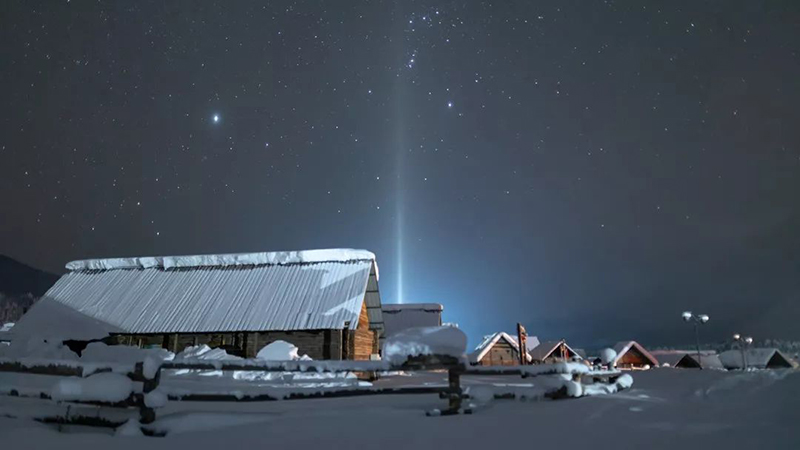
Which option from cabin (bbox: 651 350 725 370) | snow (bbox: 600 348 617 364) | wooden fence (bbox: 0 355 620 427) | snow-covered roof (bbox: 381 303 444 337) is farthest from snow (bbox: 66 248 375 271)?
cabin (bbox: 651 350 725 370)

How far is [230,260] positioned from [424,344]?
21.8 metres

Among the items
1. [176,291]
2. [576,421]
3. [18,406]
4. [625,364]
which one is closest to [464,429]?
[576,421]

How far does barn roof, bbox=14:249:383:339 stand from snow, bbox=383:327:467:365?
42.7ft

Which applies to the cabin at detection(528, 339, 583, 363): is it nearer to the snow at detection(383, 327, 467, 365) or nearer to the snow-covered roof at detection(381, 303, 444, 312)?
the snow-covered roof at detection(381, 303, 444, 312)

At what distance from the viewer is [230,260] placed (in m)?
26.1

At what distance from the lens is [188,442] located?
17.9 ft

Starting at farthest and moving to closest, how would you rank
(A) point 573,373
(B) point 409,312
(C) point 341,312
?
1. (B) point 409,312
2. (C) point 341,312
3. (A) point 573,373

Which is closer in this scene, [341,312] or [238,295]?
[341,312]

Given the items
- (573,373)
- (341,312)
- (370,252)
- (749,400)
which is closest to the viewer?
(749,400)

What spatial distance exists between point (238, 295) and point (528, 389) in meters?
17.8

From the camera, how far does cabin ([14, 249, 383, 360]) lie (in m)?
20.5

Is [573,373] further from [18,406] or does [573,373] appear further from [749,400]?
[18,406]

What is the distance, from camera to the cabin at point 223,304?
20469 mm

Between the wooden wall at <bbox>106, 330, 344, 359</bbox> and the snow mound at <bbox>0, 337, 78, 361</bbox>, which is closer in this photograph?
the snow mound at <bbox>0, 337, 78, 361</bbox>
